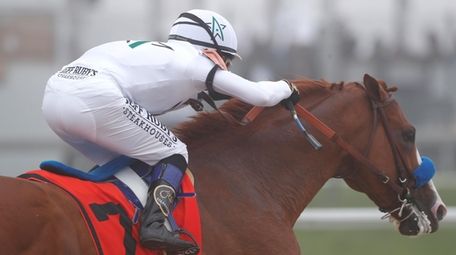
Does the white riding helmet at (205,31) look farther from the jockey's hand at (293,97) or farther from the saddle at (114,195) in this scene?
the saddle at (114,195)

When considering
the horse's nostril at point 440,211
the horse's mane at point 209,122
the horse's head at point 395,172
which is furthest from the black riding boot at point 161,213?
the horse's nostril at point 440,211

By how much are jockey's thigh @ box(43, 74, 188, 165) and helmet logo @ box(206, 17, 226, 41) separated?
615mm

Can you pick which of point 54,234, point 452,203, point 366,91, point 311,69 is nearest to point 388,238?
point 452,203

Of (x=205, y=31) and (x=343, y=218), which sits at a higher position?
(x=205, y=31)

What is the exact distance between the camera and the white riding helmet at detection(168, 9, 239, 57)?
499cm

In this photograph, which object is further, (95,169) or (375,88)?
(375,88)

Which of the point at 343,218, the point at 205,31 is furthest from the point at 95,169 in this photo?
the point at 343,218

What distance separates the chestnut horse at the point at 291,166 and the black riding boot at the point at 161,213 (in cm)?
26

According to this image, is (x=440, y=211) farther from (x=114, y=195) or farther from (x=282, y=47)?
(x=282, y=47)

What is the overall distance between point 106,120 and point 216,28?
89cm

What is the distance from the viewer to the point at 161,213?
446 centimetres

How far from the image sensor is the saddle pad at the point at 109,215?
14.0 ft

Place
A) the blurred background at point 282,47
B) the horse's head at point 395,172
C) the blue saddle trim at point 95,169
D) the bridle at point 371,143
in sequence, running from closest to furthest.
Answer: the blue saddle trim at point 95,169 < the bridle at point 371,143 < the horse's head at point 395,172 < the blurred background at point 282,47

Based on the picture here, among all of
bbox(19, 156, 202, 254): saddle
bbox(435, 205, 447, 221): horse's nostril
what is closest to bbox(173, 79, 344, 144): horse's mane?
bbox(19, 156, 202, 254): saddle
